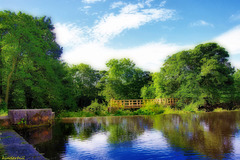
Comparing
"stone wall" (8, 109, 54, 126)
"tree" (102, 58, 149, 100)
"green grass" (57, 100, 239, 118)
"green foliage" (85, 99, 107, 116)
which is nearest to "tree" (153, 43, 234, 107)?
"green grass" (57, 100, 239, 118)

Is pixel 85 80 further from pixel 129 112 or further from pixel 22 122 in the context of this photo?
pixel 22 122

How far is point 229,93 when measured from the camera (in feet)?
93.5

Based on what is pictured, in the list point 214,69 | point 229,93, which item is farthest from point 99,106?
point 229,93

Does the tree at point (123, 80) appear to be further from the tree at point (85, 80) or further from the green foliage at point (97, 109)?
the green foliage at point (97, 109)

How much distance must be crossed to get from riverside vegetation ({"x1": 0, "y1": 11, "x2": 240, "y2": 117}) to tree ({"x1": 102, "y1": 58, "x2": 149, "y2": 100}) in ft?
0.74

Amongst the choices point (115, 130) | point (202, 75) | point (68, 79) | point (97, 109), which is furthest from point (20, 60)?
point (202, 75)

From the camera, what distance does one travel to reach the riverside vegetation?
18312mm

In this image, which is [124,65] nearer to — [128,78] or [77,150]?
[128,78]

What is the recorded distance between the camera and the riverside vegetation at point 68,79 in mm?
18312

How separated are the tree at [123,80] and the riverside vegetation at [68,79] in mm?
224

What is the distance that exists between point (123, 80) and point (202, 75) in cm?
2144

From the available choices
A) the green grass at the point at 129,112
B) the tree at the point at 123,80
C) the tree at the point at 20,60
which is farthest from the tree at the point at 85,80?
the tree at the point at 20,60

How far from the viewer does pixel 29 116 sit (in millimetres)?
11570

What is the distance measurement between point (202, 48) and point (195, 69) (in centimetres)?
319
